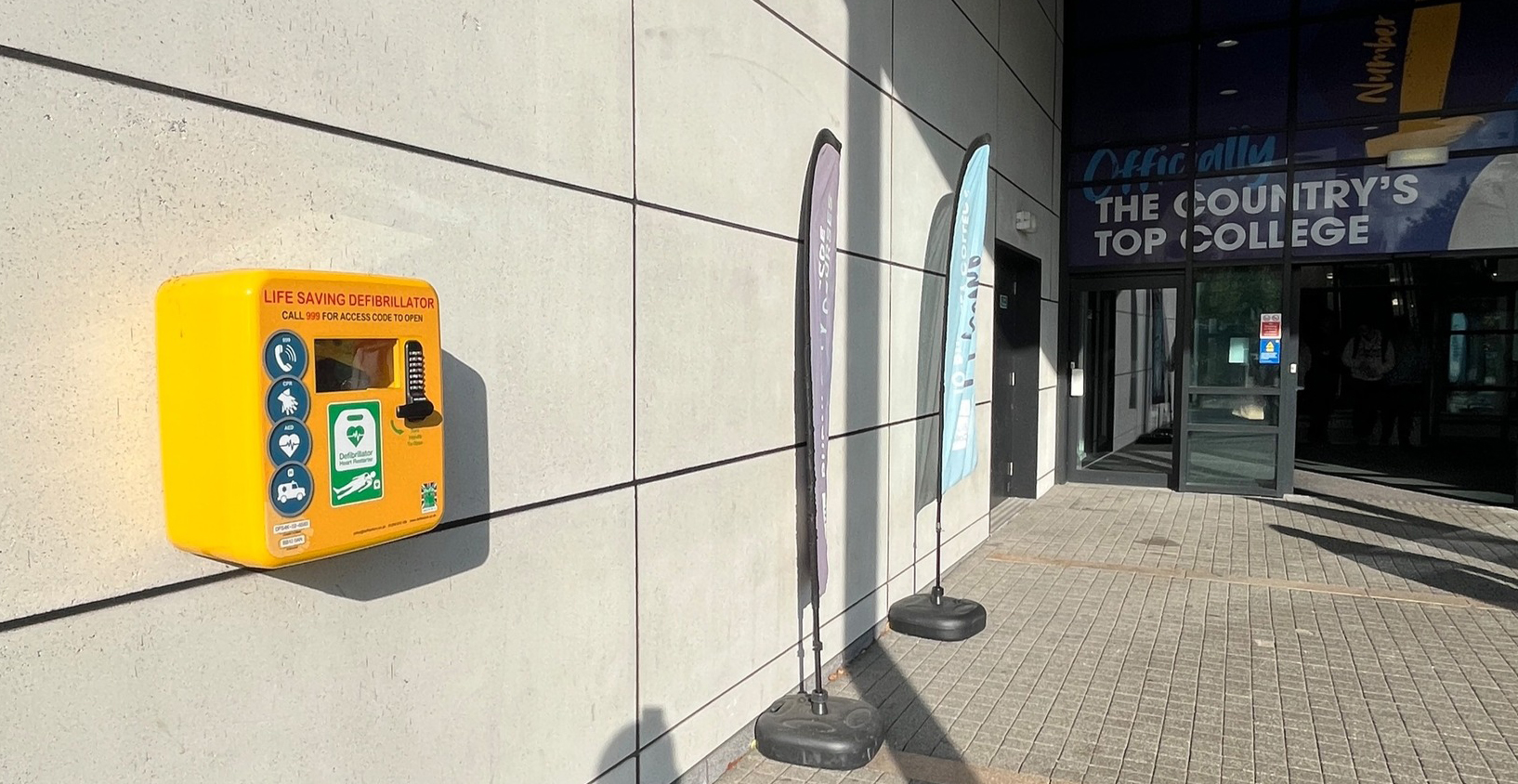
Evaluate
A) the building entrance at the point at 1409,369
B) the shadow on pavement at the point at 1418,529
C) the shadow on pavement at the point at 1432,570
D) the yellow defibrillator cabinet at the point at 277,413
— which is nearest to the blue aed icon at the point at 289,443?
the yellow defibrillator cabinet at the point at 277,413

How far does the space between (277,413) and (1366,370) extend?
18.1 m

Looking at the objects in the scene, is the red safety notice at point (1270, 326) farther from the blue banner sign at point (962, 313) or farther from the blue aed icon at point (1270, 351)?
the blue banner sign at point (962, 313)

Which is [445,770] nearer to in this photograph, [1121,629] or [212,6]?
[212,6]

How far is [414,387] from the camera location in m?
1.98

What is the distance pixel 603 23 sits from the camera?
2.91 meters

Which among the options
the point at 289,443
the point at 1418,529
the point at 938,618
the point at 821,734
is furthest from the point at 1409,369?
the point at 289,443

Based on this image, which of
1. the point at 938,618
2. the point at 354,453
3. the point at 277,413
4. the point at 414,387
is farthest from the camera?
the point at 938,618

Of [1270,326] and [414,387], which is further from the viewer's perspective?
[1270,326]

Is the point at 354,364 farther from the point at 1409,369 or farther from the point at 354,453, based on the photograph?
the point at 1409,369

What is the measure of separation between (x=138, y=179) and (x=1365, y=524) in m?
9.94

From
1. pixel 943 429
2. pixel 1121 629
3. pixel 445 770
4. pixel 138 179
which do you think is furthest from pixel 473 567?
pixel 1121 629

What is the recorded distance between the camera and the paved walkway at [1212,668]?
12.5 feet

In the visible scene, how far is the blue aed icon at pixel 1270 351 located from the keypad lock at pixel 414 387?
10145 millimetres

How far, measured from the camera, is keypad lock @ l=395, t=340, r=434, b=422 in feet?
6.40
